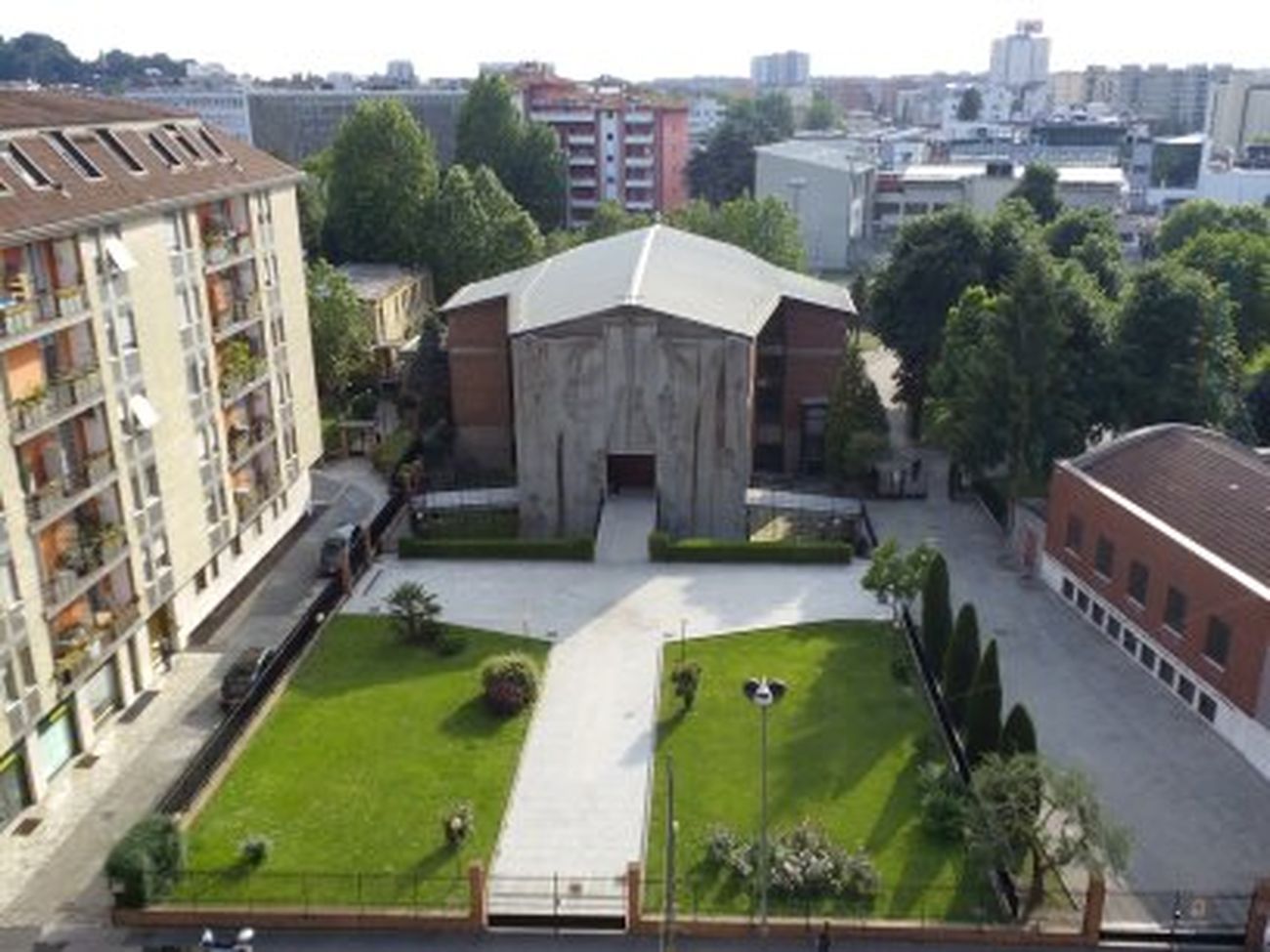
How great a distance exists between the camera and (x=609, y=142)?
13450 cm

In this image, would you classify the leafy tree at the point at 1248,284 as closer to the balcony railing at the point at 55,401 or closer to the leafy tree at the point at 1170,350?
the leafy tree at the point at 1170,350

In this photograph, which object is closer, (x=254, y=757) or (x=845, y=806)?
(x=845, y=806)

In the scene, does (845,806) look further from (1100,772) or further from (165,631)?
(165,631)

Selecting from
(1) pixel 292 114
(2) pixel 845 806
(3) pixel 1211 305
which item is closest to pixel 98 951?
(2) pixel 845 806

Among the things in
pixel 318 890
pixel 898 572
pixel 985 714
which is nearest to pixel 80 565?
pixel 318 890

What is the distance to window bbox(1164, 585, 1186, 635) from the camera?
3722 cm

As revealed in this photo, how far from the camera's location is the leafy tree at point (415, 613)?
41.3m

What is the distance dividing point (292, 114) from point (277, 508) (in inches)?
4678

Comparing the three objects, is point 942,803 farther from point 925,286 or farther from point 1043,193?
point 1043,193

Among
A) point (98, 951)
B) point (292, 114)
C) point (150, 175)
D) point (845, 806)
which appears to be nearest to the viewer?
point (98, 951)

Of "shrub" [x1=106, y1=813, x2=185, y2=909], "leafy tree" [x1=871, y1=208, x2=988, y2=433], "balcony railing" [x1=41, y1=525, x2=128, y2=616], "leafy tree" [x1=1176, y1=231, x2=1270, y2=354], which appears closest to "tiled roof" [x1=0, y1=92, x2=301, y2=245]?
"balcony railing" [x1=41, y1=525, x2=128, y2=616]

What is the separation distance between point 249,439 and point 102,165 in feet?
42.7

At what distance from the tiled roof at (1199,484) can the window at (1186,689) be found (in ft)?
13.9

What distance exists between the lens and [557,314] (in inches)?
2008
